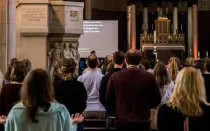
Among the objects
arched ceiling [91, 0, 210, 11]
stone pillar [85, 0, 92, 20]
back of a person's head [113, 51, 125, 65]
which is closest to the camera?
back of a person's head [113, 51, 125, 65]

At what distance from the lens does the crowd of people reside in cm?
301

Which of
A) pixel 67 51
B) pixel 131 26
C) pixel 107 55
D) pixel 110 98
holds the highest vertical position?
pixel 131 26

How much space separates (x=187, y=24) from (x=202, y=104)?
2275 cm

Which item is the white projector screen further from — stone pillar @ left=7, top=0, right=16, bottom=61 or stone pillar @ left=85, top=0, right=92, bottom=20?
stone pillar @ left=7, top=0, right=16, bottom=61

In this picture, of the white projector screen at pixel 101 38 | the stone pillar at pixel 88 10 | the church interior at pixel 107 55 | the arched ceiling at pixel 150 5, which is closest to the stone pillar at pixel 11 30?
the church interior at pixel 107 55

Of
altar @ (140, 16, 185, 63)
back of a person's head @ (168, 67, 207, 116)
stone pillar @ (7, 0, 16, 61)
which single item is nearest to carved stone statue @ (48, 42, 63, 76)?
stone pillar @ (7, 0, 16, 61)

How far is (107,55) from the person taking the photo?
9461 millimetres

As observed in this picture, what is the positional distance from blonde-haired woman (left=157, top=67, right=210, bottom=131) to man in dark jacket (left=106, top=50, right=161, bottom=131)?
1245mm

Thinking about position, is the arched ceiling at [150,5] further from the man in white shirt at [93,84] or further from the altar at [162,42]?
the man in white shirt at [93,84]

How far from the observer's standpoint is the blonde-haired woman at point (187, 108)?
3.24m

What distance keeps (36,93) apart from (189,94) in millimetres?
1087

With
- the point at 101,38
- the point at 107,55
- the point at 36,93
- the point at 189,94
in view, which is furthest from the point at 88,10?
the point at 36,93

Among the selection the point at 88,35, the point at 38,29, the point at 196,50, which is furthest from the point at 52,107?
→ the point at 196,50

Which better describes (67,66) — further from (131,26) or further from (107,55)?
(131,26)
